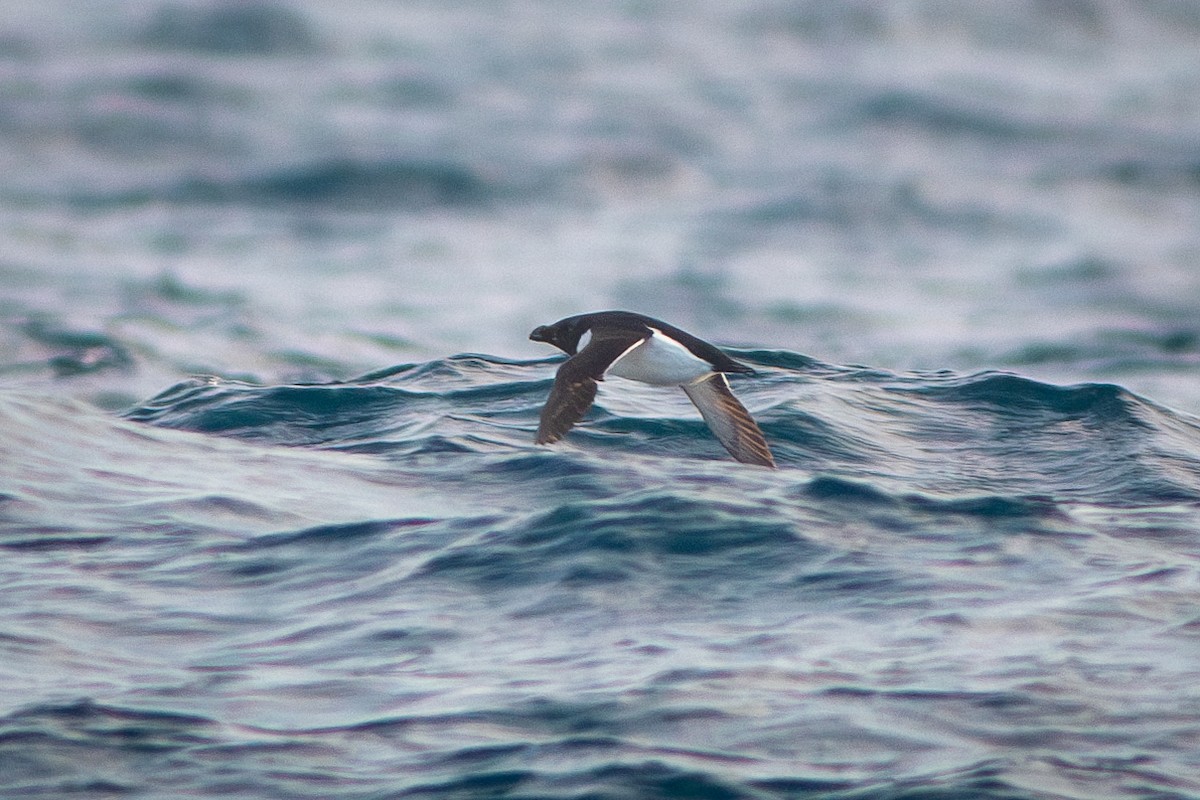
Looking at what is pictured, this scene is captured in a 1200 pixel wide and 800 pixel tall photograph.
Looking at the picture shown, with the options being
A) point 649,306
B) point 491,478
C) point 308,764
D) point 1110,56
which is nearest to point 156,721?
point 308,764

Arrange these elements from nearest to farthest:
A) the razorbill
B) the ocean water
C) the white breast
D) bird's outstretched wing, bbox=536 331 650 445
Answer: the ocean water < bird's outstretched wing, bbox=536 331 650 445 < the razorbill < the white breast

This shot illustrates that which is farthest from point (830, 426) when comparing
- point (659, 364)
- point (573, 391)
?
point (573, 391)

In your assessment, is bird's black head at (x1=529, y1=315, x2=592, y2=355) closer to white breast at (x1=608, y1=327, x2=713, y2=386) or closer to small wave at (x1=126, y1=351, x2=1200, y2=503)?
small wave at (x1=126, y1=351, x2=1200, y2=503)

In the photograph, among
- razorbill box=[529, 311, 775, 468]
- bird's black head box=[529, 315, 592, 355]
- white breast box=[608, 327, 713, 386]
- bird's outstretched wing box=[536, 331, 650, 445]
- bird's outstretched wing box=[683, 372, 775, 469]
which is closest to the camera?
bird's outstretched wing box=[536, 331, 650, 445]

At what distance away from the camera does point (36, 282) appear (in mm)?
23391

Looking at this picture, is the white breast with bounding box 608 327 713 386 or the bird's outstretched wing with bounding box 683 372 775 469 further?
the bird's outstretched wing with bounding box 683 372 775 469

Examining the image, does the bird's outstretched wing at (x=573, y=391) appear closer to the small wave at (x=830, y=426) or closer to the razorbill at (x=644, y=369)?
the razorbill at (x=644, y=369)

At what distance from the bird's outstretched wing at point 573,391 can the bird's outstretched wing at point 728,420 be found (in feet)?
3.61

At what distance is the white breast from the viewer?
28.2 feet

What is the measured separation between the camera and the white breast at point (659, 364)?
8602 mm

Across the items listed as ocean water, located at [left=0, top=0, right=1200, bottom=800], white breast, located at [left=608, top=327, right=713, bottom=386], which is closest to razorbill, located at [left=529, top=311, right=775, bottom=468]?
white breast, located at [left=608, top=327, right=713, bottom=386]

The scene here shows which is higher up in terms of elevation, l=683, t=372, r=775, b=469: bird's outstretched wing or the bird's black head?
the bird's black head

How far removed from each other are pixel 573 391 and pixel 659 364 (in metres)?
0.86

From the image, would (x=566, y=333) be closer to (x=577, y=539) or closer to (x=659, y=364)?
(x=659, y=364)
